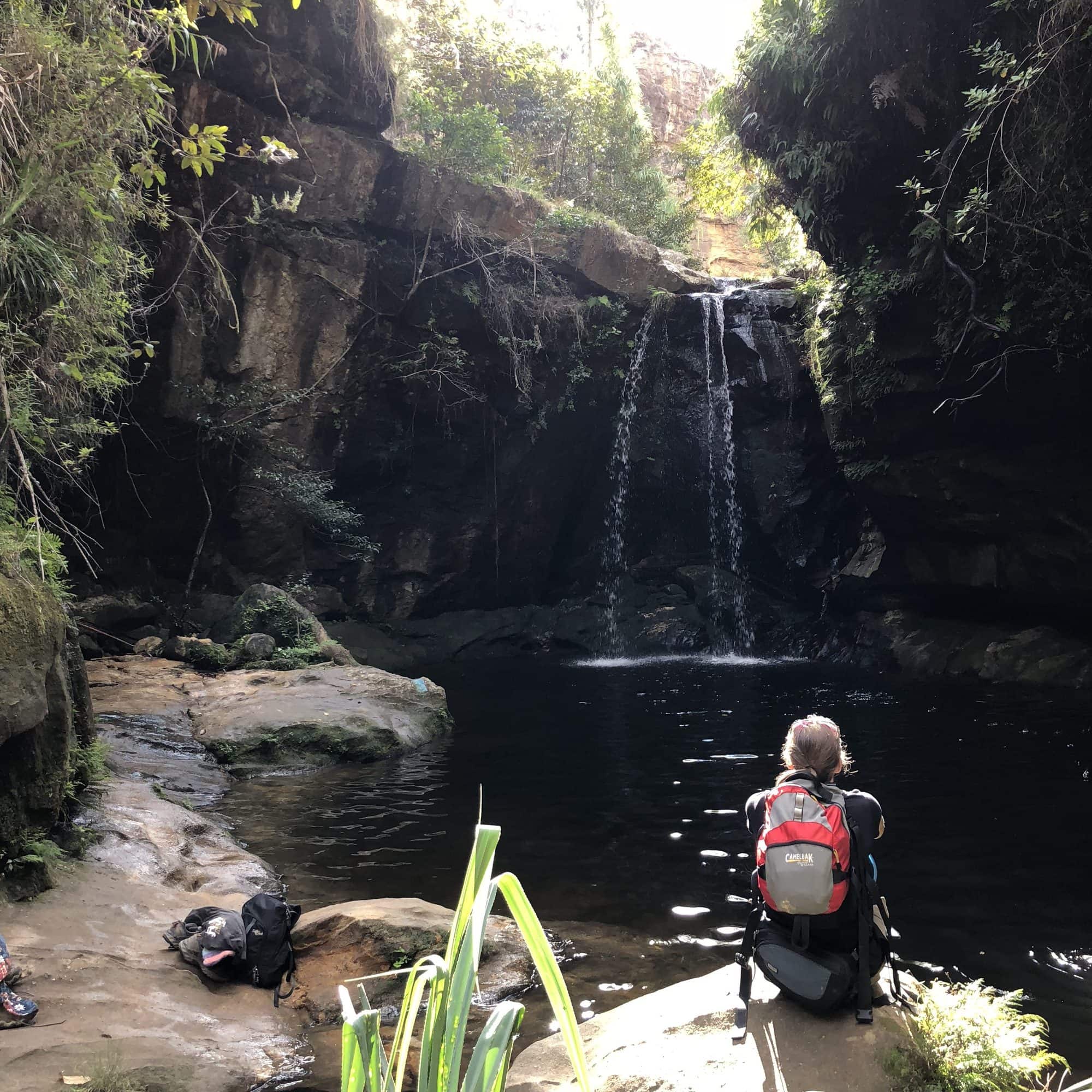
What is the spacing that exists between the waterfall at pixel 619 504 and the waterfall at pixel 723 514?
1648 mm

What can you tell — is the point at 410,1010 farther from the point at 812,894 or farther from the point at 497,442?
the point at 497,442

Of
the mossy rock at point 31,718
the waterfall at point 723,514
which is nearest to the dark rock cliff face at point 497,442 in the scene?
the waterfall at point 723,514

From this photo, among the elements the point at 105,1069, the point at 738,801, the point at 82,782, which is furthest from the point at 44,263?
the point at 738,801

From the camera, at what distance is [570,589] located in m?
21.0

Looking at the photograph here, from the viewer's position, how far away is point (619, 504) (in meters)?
20.6

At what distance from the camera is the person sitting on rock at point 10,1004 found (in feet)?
10.4

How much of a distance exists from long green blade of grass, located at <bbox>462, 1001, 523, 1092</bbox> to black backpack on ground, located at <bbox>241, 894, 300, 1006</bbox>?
3285mm

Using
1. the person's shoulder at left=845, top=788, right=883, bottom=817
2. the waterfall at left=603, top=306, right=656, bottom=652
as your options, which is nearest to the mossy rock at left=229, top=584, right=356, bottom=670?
the waterfall at left=603, top=306, right=656, bottom=652

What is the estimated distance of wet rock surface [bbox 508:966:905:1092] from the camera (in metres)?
2.64

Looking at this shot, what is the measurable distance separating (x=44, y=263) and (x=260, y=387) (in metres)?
11.8

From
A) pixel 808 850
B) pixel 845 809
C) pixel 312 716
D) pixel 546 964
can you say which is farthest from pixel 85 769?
pixel 546 964

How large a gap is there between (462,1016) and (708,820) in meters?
5.80

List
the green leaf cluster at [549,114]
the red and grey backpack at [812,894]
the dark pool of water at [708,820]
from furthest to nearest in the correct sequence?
1. the green leaf cluster at [549,114]
2. the dark pool of water at [708,820]
3. the red and grey backpack at [812,894]

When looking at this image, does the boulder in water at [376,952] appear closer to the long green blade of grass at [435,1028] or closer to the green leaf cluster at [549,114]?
the long green blade of grass at [435,1028]
